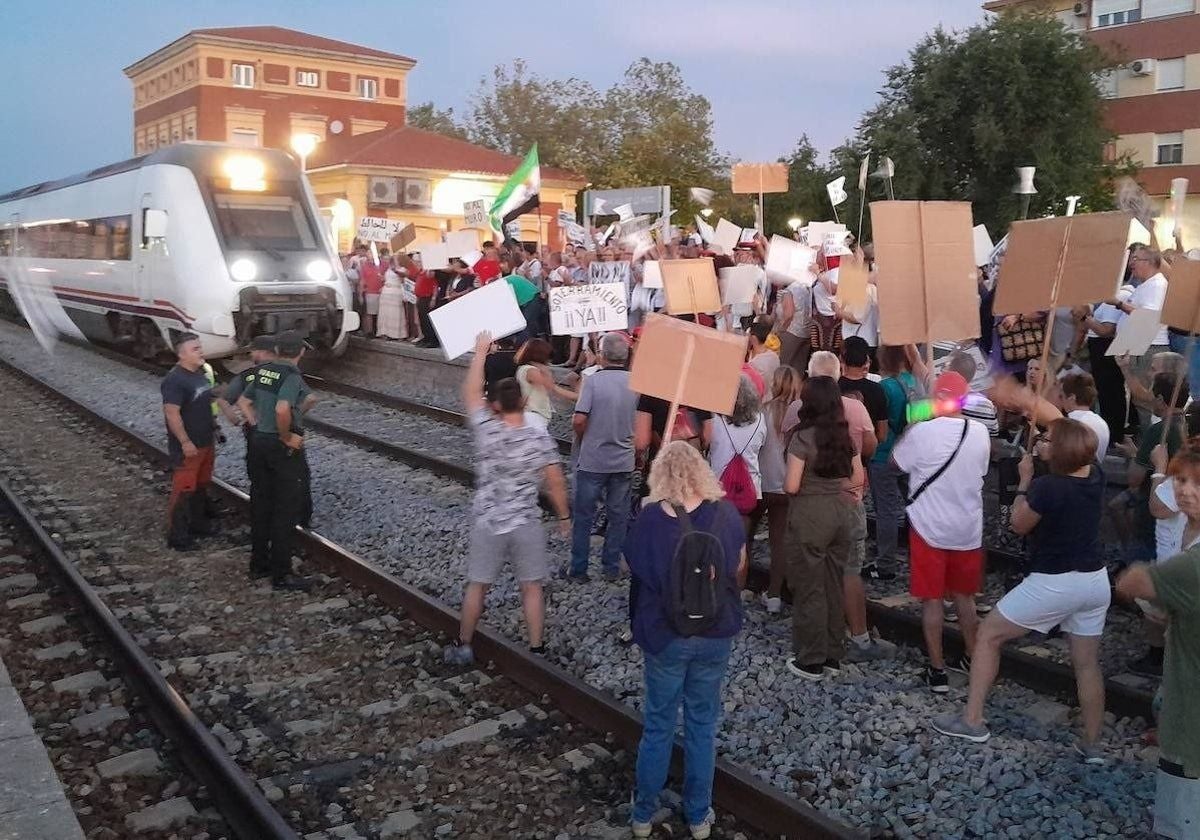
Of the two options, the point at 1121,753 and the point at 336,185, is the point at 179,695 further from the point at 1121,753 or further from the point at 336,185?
the point at 336,185

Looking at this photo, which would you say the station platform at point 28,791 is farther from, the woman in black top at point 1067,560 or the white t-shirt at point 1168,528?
the white t-shirt at point 1168,528

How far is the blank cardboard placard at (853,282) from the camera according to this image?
32.6ft

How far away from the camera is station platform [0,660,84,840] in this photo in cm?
446

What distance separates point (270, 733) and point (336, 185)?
4682cm

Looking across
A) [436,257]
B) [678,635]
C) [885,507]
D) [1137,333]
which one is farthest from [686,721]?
[436,257]

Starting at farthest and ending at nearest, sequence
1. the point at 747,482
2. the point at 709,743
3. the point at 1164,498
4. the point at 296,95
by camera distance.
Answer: the point at 296,95 → the point at 747,482 → the point at 1164,498 → the point at 709,743

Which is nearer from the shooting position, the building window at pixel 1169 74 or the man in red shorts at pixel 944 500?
the man in red shorts at pixel 944 500

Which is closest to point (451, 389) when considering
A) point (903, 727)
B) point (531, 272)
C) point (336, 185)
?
point (531, 272)

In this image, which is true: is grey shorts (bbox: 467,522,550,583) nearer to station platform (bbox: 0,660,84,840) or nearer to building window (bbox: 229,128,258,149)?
station platform (bbox: 0,660,84,840)

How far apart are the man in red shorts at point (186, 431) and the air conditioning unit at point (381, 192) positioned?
133ft

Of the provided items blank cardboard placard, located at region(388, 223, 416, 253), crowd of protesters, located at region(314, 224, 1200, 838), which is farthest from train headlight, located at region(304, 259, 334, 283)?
crowd of protesters, located at region(314, 224, 1200, 838)

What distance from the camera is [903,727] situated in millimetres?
5539

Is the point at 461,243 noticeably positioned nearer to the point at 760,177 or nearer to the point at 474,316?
the point at 760,177

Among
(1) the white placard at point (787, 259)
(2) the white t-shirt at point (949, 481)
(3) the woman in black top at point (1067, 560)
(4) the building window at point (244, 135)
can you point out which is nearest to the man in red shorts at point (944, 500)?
(2) the white t-shirt at point (949, 481)
